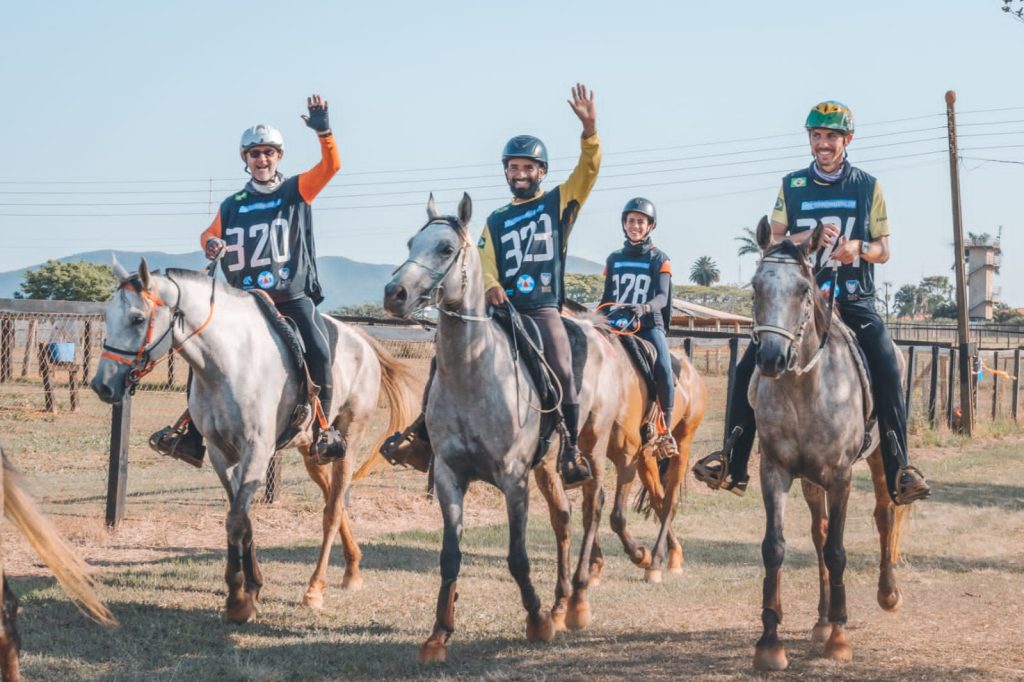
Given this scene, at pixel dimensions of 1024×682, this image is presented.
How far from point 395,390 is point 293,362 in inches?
87.5

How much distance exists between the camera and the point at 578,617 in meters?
7.71

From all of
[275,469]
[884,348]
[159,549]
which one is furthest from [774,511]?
[275,469]

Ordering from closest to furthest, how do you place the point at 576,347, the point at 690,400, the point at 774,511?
the point at 774,511
the point at 576,347
the point at 690,400

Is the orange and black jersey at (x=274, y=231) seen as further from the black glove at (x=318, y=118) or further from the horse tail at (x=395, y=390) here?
the horse tail at (x=395, y=390)

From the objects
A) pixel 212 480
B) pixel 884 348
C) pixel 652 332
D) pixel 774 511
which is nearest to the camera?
pixel 774 511

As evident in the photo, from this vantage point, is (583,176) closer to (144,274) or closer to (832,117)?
(832,117)

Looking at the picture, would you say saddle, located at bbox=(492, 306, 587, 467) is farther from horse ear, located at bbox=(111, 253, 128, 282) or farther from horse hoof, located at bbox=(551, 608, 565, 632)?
horse ear, located at bbox=(111, 253, 128, 282)

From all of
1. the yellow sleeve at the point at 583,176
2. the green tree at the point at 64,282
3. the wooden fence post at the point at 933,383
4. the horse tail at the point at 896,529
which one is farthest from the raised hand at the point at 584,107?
the green tree at the point at 64,282

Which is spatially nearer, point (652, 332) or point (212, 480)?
point (652, 332)

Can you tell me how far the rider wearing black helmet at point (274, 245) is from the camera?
27.8 ft

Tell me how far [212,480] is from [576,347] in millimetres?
8639

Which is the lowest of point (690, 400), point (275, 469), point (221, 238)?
point (275, 469)

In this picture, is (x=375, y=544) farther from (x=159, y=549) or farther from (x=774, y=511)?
(x=774, y=511)

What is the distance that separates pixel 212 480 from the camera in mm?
15461
